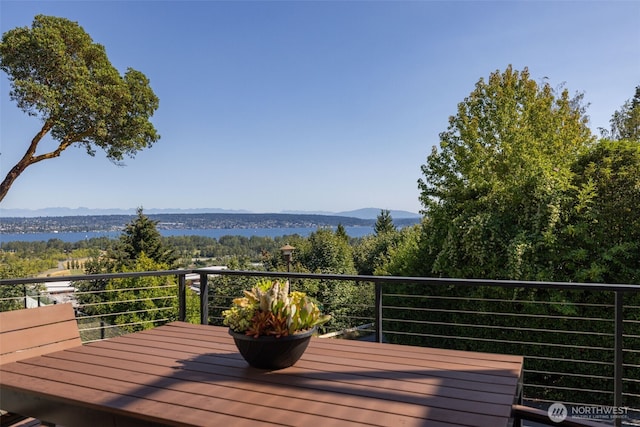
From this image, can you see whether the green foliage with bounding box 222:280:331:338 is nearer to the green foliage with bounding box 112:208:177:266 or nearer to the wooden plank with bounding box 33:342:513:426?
the wooden plank with bounding box 33:342:513:426

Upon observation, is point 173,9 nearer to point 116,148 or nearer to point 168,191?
point 116,148

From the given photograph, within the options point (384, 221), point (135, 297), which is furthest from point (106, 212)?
point (384, 221)

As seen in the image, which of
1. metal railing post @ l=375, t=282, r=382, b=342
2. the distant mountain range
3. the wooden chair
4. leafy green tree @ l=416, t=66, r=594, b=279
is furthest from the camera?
the distant mountain range

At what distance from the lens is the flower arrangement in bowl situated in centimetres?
176

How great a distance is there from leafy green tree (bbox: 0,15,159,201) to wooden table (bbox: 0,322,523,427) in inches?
401

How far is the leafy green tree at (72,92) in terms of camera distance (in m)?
9.95

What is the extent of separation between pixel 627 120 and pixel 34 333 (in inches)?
569

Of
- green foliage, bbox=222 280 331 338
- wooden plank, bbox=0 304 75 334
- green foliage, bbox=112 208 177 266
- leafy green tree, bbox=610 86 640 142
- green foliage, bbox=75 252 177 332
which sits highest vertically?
leafy green tree, bbox=610 86 640 142

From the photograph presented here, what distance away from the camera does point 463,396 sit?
1.51m

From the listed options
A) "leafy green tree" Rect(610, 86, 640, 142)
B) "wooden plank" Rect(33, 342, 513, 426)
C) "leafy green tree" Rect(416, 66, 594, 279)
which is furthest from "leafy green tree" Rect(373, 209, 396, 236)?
"wooden plank" Rect(33, 342, 513, 426)

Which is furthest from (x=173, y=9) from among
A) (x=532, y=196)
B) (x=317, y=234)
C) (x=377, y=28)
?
(x=317, y=234)

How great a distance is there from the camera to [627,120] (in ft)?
39.4

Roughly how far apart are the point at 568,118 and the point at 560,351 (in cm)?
592

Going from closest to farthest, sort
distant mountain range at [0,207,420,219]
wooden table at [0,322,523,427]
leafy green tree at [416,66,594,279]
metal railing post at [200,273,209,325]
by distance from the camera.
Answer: wooden table at [0,322,523,427] → metal railing post at [200,273,209,325] → leafy green tree at [416,66,594,279] → distant mountain range at [0,207,420,219]
